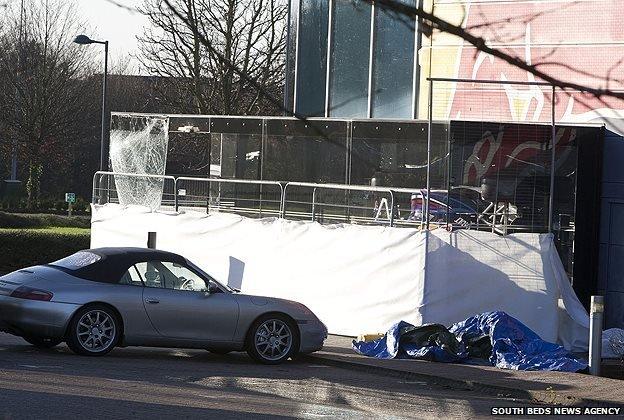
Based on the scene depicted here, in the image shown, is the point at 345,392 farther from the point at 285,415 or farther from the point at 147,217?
the point at 147,217

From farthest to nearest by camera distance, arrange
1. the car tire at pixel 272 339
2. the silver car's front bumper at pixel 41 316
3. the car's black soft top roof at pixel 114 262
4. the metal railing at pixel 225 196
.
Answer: the metal railing at pixel 225 196, the car tire at pixel 272 339, the car's black soft top roof at pixel 114 262, the silver car's front bumper at pixel 41 316

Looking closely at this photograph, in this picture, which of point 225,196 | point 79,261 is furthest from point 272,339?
point 225,196

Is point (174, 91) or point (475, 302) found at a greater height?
point (174, 91)

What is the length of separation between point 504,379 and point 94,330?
15.5ft

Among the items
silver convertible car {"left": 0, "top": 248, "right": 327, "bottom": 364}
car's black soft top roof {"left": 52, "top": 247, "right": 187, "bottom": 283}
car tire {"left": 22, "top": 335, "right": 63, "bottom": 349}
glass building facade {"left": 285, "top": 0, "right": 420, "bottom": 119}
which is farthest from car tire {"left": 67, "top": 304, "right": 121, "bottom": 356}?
glass building facade {"left": 285, "top": 0, "right": 420, "bottom": 119}

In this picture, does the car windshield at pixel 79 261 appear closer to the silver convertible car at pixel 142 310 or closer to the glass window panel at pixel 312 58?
the silver convertible car at pixel 142 310

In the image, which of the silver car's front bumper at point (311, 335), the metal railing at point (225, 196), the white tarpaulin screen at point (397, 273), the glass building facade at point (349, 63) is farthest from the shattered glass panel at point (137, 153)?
the silver car's front bumper at point (311, 335)

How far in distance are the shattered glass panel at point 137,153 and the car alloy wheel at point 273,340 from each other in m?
8.91

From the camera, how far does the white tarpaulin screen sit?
16562 millimetres

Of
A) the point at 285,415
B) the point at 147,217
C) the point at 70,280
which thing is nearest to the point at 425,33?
the point at 285,415

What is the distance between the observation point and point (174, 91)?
42781 millimetres

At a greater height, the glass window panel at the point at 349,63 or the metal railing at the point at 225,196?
the glass window panel at the point at 349,63

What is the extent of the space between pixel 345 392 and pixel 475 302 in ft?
17.3

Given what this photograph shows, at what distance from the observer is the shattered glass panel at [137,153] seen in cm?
2300
